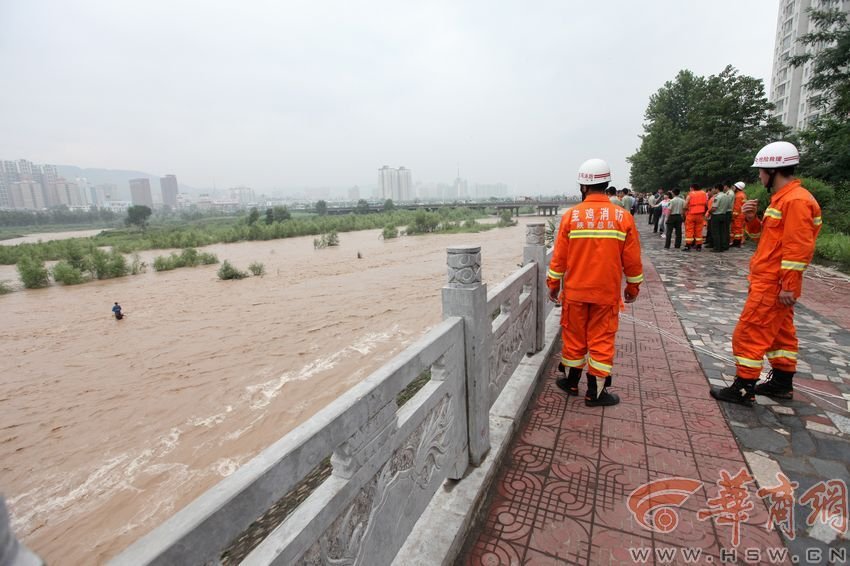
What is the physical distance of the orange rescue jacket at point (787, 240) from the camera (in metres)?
2.53

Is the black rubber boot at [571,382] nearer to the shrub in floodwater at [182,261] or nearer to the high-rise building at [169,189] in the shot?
the shrub in floodwater at [182,261]

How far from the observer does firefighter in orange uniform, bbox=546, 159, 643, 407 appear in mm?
2795

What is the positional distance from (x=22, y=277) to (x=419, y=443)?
21912 mm

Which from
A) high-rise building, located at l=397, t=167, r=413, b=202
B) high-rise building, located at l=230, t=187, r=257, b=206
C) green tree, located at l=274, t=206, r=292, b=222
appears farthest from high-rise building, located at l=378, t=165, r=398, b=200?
green tree, located at l=274, t=206, r=292, b=222

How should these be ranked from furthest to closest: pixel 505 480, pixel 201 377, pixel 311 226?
pixel 311 226 < pixel 201 377 < pixel 505 480

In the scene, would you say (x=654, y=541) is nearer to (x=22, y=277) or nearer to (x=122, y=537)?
(x=122, y=537)

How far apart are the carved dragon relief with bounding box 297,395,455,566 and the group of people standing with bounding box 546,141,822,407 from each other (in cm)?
138

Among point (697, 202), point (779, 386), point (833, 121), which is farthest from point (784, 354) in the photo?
point (833, 121)

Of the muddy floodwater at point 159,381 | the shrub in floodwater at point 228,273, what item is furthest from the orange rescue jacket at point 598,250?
the shrub in floodwater at point 228,273

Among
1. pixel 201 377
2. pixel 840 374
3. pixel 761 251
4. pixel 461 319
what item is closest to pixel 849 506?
pixel 761 251

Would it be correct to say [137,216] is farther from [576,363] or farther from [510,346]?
[576,363]

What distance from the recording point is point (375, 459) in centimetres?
Answer: 143

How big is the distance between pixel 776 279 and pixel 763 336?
1.26ft

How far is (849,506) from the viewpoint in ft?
6.59
